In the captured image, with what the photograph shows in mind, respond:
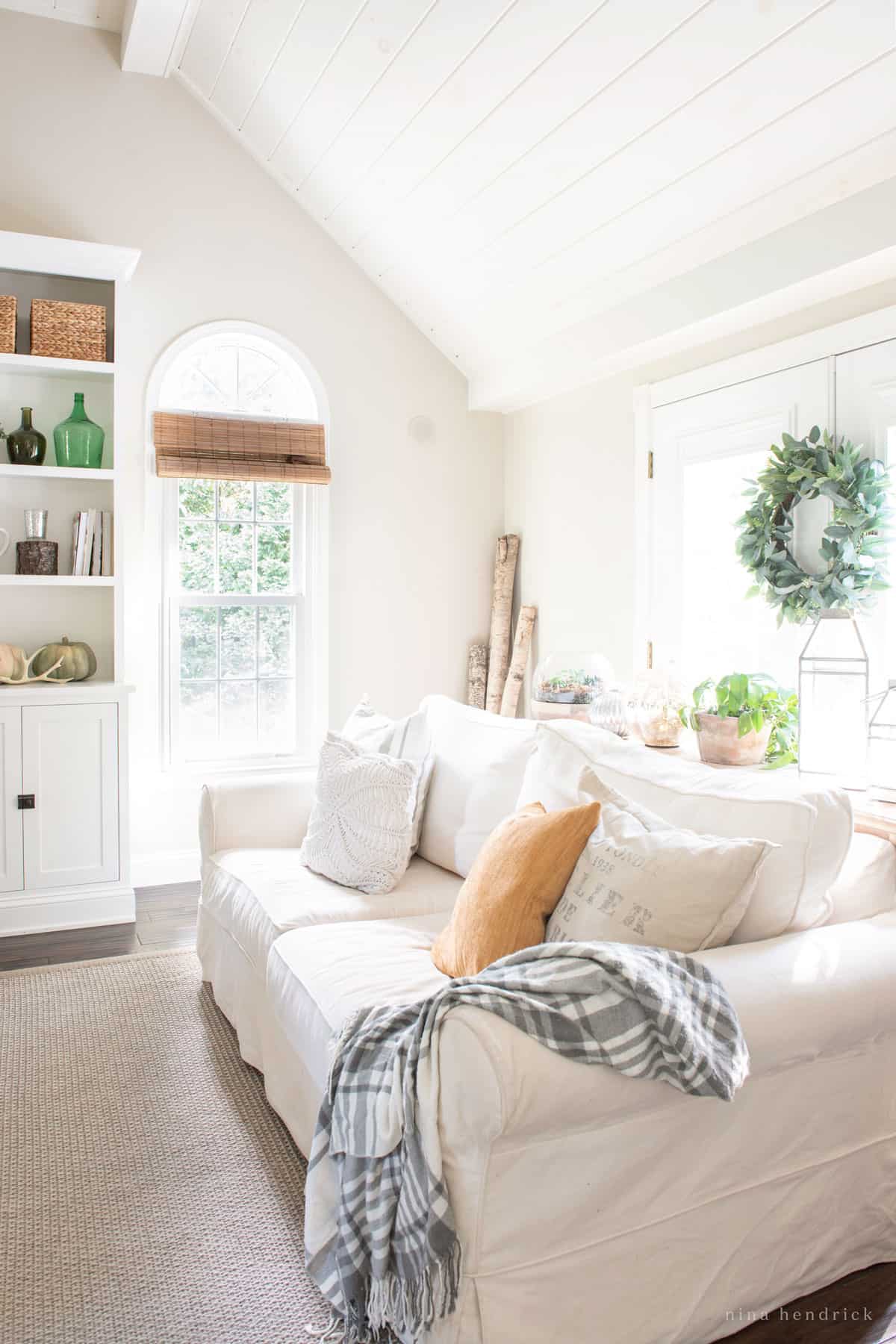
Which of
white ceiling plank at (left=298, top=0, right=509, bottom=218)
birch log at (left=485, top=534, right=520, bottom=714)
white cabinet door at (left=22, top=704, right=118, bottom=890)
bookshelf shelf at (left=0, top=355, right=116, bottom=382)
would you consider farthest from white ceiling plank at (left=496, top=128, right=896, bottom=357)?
white cabinet door at (left=22, top=704, right=118, bottom=890)

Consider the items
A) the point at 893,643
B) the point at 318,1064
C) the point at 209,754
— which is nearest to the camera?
the point at 318,1064

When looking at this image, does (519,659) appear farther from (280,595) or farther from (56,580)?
(56,580)

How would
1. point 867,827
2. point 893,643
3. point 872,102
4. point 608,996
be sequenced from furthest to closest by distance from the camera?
point 893,643, point 872,102, point 867,827, point 608,996

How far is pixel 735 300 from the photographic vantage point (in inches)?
123

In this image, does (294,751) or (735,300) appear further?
(294,751)

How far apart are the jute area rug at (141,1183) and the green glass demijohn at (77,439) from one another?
6.73ft

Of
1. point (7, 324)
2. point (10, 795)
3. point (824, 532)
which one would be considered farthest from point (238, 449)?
point (824, 532)

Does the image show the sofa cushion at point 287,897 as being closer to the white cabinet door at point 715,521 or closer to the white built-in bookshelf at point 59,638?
the white built-in bookshelf at point 59,638

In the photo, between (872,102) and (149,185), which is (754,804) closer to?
(872,102)

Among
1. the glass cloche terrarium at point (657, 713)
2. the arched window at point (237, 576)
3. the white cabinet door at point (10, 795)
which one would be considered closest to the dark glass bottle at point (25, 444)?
the arched window at point (237, 576)

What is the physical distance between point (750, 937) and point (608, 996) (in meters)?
0.50

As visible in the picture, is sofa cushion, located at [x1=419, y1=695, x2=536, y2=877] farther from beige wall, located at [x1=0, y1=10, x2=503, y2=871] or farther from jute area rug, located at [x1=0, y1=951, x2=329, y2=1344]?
beige wall, located at [x1=0, y1=10, x2=503, y2=871]

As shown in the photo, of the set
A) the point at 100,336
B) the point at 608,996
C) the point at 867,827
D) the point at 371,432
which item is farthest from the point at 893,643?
the point at 100,336

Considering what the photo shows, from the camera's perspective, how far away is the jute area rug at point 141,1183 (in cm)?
181
